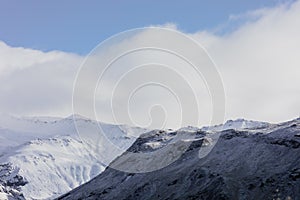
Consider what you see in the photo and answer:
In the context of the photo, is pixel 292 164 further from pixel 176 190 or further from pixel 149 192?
pixel 149 192

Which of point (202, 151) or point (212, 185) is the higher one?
point (202, 151)

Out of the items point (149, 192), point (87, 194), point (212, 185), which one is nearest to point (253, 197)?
point (212, 185)

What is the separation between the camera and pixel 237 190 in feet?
227

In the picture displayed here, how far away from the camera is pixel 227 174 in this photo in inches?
2933

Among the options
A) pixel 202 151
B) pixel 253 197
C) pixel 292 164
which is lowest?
pixel 253 197

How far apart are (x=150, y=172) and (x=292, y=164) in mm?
Result: 27358

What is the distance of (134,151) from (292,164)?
43742mm

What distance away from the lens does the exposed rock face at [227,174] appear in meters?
68.2

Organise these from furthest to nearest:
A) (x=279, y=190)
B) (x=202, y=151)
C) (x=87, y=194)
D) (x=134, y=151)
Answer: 1. (x=134, y=151)
2. (x=87, y=194)
3. (x=202, y=151)
4. (x=279, y=190)

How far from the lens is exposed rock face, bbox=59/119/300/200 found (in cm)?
6825

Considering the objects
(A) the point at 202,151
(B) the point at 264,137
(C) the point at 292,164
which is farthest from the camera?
(A) the point at 202,151

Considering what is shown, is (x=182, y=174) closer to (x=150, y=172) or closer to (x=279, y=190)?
(x=150, y=172)

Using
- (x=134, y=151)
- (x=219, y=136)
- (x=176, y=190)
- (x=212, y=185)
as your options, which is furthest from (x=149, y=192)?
(x=134, y=151)

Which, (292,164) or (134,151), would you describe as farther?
(134,151)
